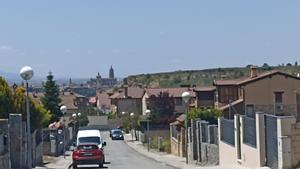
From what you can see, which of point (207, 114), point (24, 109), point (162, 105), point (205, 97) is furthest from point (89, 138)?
point (162, 105)

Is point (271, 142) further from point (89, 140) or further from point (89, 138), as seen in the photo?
point (89, 138)

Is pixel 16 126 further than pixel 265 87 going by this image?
No

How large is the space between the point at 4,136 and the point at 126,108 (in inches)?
4872

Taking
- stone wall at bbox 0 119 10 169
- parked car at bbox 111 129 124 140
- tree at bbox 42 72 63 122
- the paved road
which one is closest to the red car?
the paved road

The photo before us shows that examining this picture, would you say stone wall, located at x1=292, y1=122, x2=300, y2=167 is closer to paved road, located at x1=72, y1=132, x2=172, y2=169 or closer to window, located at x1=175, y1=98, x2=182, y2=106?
paved road, located at x1=72, y1=132, x2=172, y2=169

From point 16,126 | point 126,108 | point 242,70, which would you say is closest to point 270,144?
point 16,126

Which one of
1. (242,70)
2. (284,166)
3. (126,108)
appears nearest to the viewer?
(284,166)

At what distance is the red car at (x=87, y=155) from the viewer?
39.4 metres

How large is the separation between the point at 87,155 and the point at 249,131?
1337cm

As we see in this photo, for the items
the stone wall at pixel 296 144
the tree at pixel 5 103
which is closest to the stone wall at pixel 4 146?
the stone wall at pixel 296 144

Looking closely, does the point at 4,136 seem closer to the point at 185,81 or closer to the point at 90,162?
the point at 90,162

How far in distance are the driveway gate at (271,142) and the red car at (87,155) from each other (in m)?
15.5

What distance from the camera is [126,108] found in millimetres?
152875

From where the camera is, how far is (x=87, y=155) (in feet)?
130
